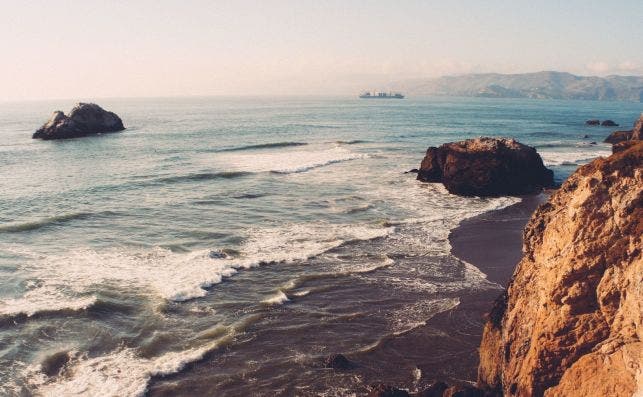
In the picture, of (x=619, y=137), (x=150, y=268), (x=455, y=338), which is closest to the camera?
(x=455, y=338)

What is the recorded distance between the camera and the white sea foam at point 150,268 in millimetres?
16938

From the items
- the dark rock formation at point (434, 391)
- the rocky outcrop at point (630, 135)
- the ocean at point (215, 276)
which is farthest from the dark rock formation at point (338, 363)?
the rocky outcrop at point (630, 135)

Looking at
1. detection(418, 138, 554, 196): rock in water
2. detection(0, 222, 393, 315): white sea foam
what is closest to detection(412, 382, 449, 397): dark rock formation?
detection(0, 222, 393, 315): white sea foam

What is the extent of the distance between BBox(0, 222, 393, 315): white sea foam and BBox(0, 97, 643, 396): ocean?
0.29 ft

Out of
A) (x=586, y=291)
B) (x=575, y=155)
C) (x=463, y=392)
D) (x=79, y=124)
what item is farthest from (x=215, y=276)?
(x=79, y=124)

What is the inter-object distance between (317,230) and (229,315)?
32.4 ft

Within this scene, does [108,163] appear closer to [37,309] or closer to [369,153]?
[369,153]

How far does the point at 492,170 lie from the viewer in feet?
109

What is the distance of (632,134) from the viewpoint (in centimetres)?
6216

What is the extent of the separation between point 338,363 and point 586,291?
654 cm

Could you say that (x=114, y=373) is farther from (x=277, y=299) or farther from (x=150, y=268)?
(x=150, y=268)

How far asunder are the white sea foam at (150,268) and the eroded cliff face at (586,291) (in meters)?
11.7

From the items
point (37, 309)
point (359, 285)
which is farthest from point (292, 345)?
point (37, 309)

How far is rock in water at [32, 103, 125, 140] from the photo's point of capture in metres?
71.1
